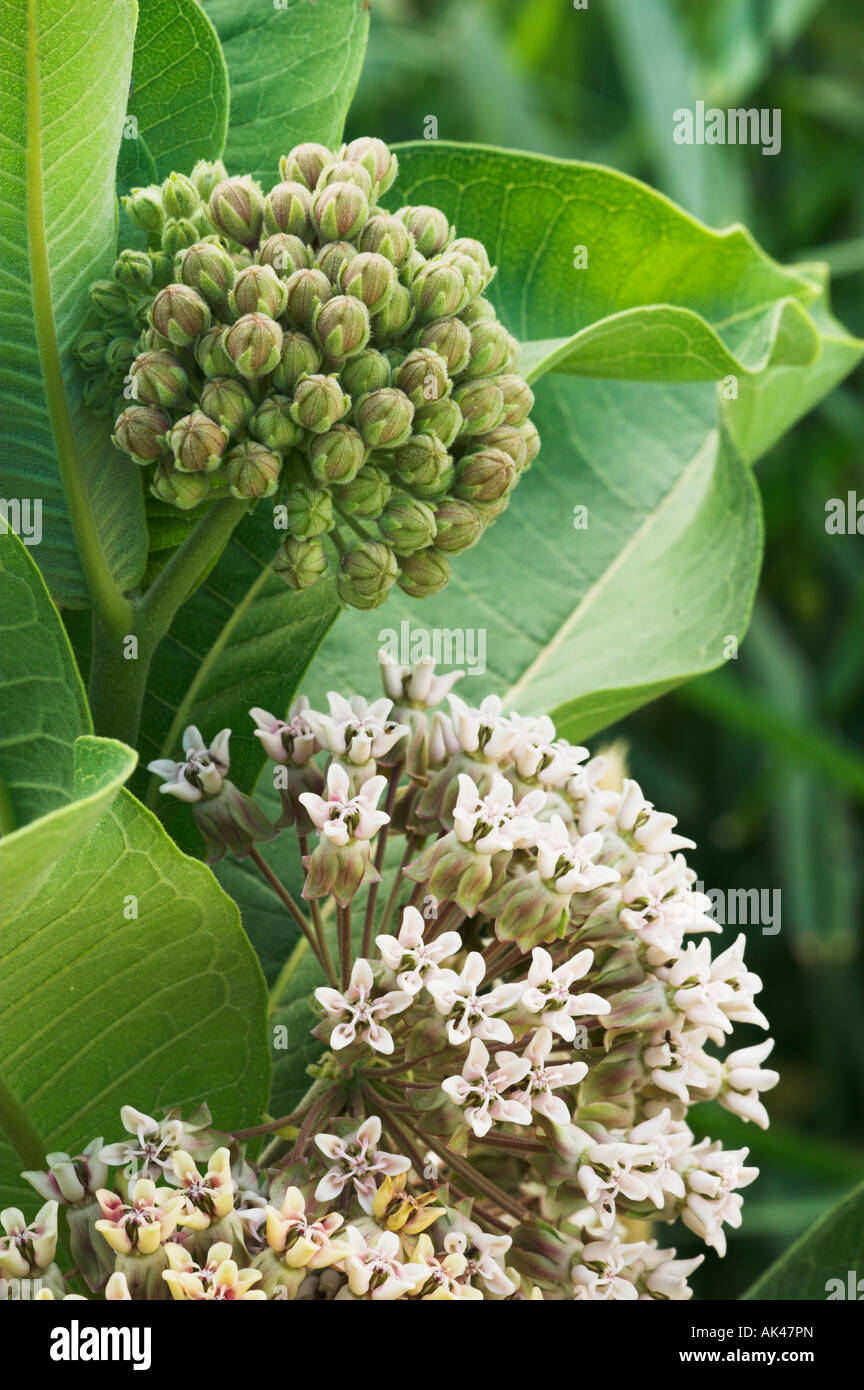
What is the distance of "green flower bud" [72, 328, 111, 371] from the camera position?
63cm

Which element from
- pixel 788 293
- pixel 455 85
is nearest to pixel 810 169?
pixel 455 85

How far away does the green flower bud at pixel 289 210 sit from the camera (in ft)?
2.00

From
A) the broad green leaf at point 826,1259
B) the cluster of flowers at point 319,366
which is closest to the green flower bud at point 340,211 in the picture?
the cluster of flowers at point 319,366

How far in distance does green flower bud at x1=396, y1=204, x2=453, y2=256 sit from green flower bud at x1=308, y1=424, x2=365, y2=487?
10 centimetres

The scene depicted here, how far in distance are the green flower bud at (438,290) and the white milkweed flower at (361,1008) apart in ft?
0.90

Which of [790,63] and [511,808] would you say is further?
[790,63]

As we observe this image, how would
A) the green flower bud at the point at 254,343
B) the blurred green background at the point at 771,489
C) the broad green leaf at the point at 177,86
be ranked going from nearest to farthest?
the green flower bud at the point at 254,343, the broad green leaf at the point at 177,86, the blurred green background at the point at 771,489

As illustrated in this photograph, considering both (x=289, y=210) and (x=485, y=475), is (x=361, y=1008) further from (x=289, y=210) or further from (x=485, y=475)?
(x=289, y=210)

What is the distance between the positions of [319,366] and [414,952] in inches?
9.7

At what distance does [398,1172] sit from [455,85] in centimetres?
213

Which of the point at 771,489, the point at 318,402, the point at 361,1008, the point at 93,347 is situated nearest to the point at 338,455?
the point at 318,402

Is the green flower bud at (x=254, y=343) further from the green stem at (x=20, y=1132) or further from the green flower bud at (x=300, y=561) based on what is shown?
the green stem at (x=20, y=1132)

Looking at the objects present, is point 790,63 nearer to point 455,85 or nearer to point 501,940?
point 455,85
